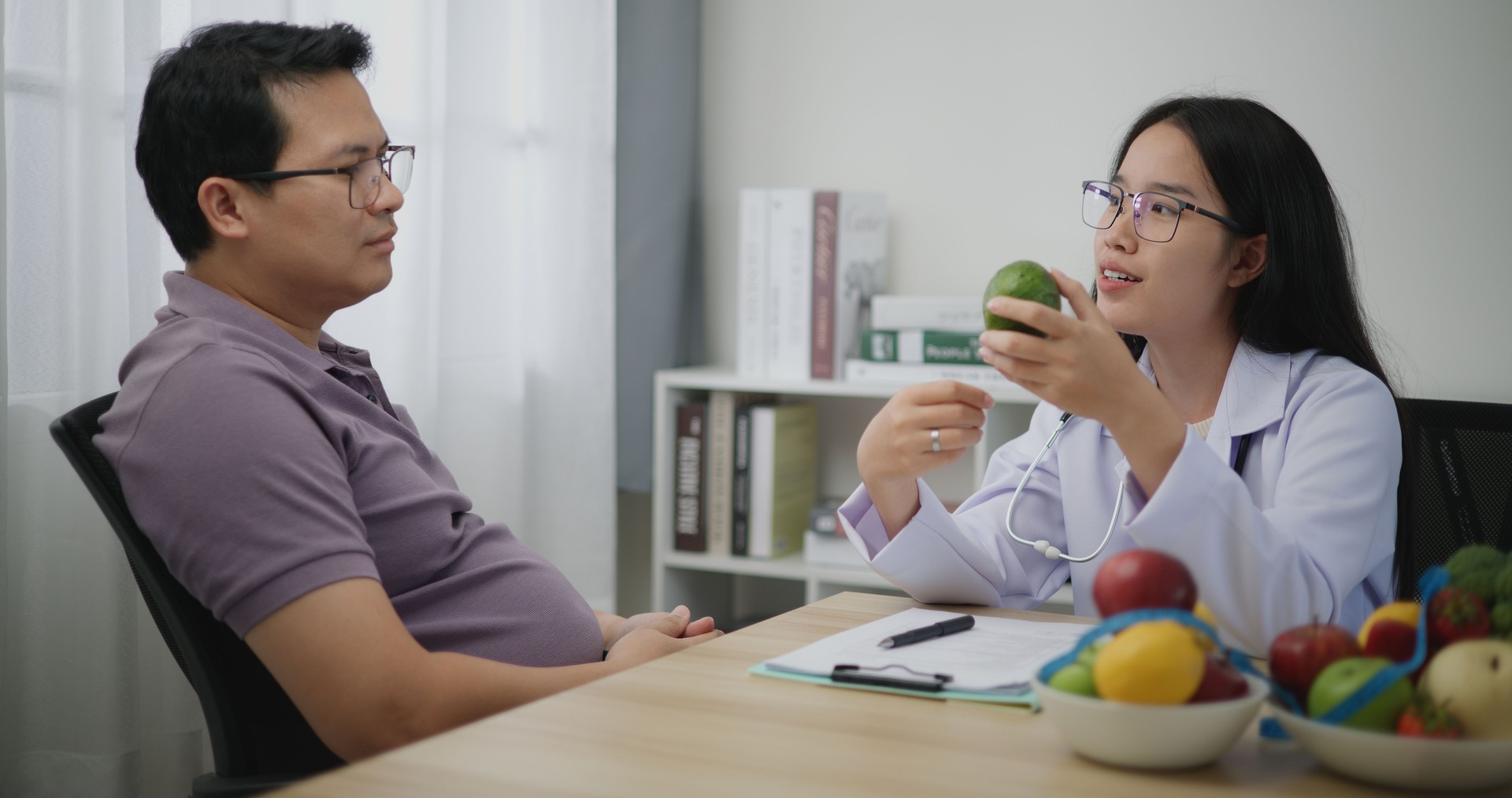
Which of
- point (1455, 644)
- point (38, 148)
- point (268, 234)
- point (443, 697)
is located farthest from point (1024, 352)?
point (38, 148)

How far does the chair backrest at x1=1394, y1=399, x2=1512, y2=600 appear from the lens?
184 centimetres

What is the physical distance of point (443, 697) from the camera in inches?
43.6

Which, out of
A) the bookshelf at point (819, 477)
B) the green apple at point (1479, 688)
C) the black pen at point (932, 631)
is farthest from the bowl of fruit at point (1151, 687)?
the bookshelf at point (819, 477)

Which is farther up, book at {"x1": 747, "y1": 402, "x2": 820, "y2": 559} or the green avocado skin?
the green avocado skin

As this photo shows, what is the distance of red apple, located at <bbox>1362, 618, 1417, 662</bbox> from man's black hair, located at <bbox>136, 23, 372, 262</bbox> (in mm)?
1170

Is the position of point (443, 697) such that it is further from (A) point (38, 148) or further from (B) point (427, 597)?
(A) point (38, 148)

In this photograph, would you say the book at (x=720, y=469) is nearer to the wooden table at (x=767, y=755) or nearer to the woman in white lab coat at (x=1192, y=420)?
the woman in white lab coat at (x=1192, y=420)

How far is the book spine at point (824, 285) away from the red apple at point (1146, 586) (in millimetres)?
1822

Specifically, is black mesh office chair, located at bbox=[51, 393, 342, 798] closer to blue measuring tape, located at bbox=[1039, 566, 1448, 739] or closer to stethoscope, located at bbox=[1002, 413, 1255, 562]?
blue measuring tape, located at bbox=[1039, 566, 1448, 739]

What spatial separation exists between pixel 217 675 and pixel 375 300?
1.15 m

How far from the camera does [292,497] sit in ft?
3.49

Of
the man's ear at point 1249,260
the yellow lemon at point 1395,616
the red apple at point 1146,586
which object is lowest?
the yellow lemon at point 1395,616

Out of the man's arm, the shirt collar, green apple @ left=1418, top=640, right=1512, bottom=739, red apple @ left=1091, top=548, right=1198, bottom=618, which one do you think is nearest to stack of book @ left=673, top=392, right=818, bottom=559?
the shirt collar

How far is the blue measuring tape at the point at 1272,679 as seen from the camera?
28.6 inches
